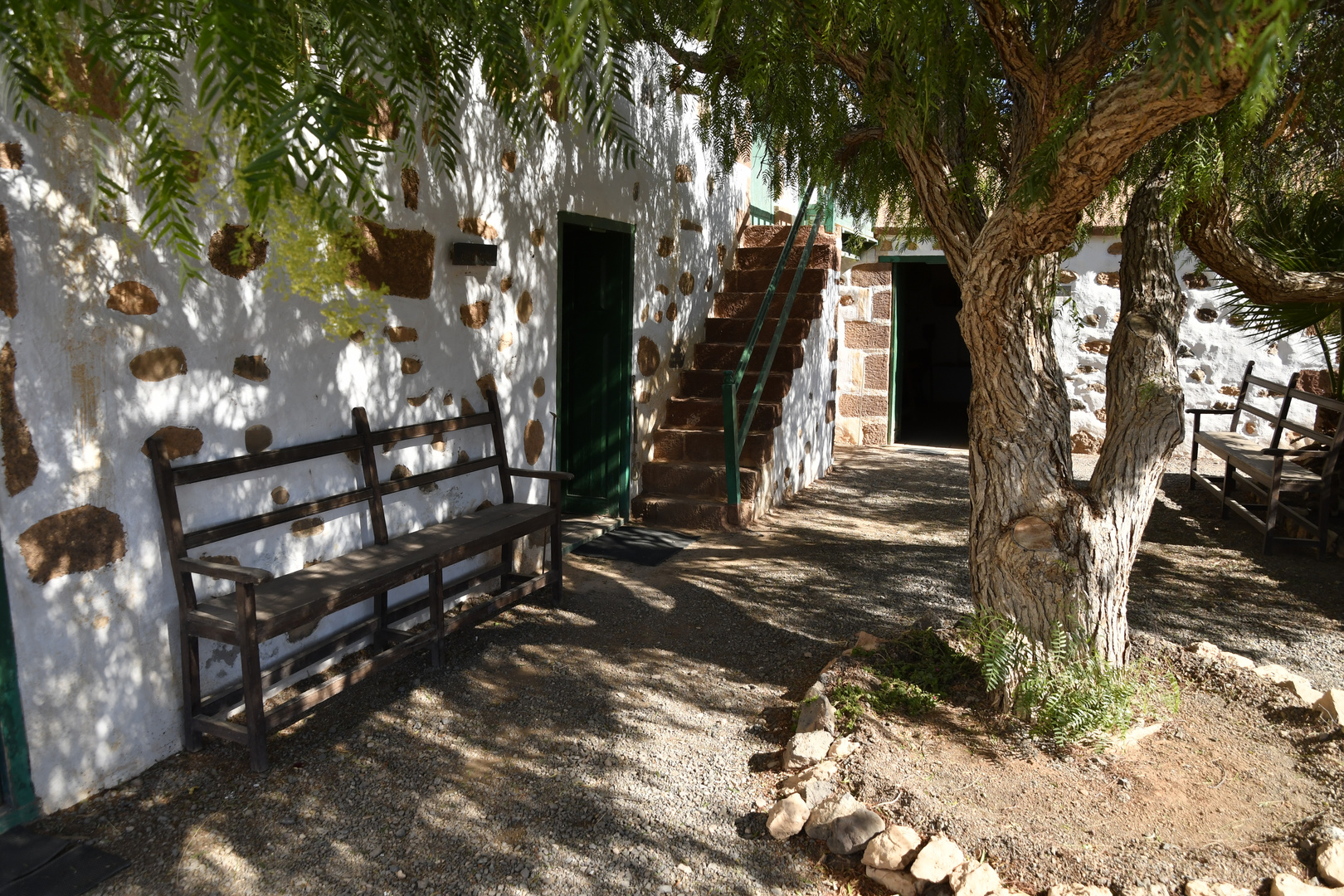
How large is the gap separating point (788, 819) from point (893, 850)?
316 millimetres

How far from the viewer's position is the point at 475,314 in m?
4.55

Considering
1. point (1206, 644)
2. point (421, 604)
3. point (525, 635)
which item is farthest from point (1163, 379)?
point (421, 604)

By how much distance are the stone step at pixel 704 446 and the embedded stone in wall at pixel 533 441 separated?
1491mm

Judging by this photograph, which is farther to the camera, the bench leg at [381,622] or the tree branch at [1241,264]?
the bench leg at [381,622]

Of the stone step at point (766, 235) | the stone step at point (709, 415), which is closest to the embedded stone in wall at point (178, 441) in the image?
the stone step at point (709, 415)

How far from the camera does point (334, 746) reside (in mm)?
3178

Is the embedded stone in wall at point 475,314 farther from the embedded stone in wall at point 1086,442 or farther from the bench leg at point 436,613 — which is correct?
the embedded stone in wall at point 1086,442

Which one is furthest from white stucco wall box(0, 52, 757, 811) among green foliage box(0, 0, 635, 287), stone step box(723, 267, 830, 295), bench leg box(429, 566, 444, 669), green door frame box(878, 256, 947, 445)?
green door frame box(878, 256, 947, 445)

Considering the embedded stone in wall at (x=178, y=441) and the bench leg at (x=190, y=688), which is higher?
the embedded stone in wall at (x=178, y=441)

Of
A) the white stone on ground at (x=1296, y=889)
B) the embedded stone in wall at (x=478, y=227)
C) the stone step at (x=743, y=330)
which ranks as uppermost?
the embedded stone in wall at (x=478, y=227)

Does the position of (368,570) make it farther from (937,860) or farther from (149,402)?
(937,860)

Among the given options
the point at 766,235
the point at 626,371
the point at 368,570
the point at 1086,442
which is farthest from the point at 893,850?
the point at 1086,442

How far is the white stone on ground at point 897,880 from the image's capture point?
8.12ft

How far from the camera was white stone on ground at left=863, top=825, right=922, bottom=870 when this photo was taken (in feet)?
8.23
